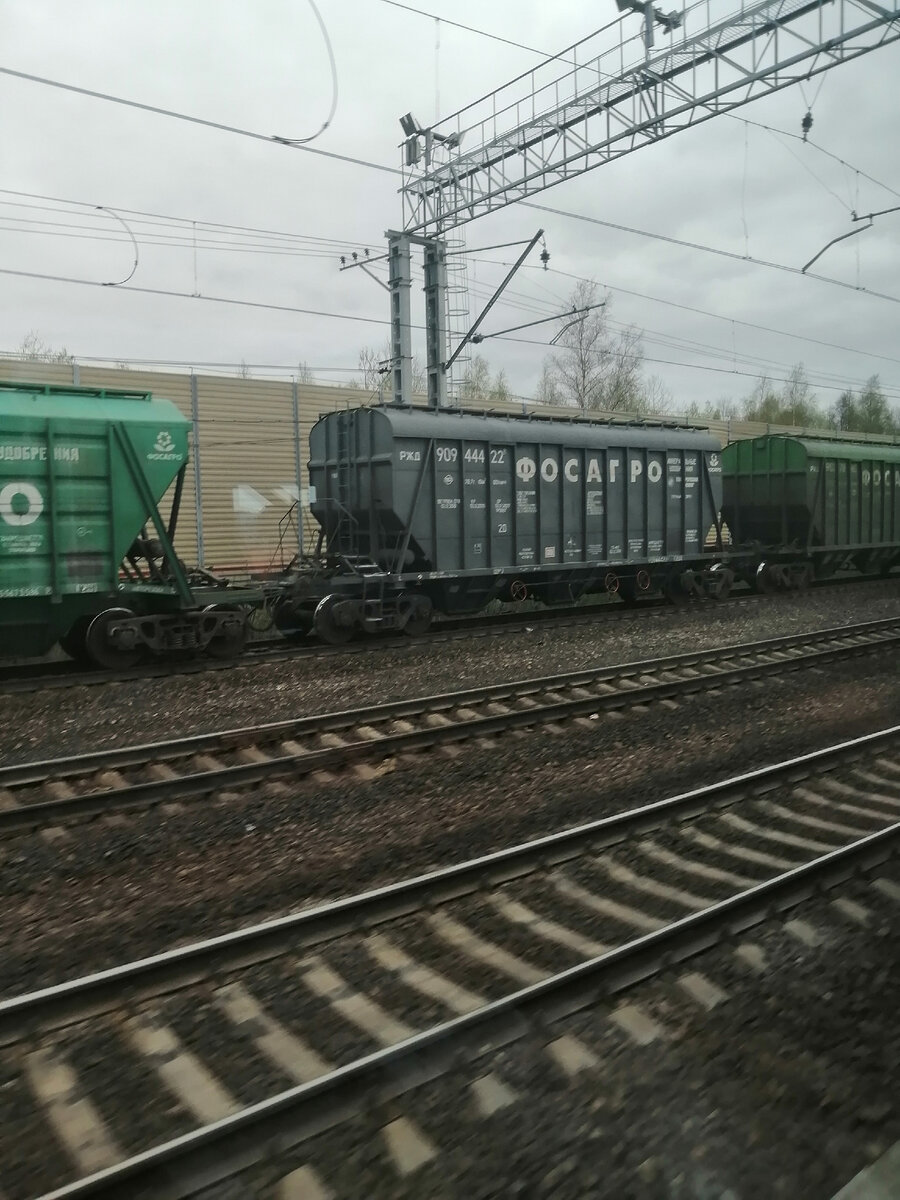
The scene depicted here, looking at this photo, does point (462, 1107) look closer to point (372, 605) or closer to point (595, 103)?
point (372, 605)

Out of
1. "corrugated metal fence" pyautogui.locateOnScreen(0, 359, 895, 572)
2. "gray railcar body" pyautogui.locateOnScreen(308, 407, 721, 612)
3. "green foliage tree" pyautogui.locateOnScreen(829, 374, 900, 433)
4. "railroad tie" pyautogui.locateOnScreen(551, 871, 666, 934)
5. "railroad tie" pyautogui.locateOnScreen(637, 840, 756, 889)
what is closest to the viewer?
"railroad tie" pyautogui.locateOnScreen(551, 871, 666, 934)

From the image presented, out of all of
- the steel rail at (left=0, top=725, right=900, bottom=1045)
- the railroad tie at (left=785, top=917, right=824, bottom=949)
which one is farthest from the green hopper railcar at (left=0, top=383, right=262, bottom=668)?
the railroad tie at (left=785, top=917, right=824, bottom=949)

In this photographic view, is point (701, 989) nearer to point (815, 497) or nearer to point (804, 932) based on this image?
point (804, 932)

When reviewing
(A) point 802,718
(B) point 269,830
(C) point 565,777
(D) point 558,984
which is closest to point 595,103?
(A) point 802,718

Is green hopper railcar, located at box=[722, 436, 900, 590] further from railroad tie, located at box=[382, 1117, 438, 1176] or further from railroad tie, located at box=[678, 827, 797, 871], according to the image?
railroad tie, located at box=[382, 1117, 438, 1176]

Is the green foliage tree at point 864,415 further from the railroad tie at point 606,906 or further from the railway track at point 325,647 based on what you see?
the railroad tie at point 606,906

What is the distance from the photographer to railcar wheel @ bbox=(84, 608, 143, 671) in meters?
11.2

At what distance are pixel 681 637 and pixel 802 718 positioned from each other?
207 inches

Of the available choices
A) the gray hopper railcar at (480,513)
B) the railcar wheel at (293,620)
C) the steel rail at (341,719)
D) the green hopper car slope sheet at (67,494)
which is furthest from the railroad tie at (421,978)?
the railcar wheel at (293,620)

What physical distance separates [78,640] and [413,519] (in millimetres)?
5279

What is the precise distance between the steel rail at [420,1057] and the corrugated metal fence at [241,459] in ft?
53.8

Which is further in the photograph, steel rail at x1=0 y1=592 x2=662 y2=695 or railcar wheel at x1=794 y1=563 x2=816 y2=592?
railcar wheel at x1=794 y1=563 x2=816 y2=592

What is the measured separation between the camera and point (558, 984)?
3.90 metres

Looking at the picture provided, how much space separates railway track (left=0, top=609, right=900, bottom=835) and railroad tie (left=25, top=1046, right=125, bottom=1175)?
289 cm
